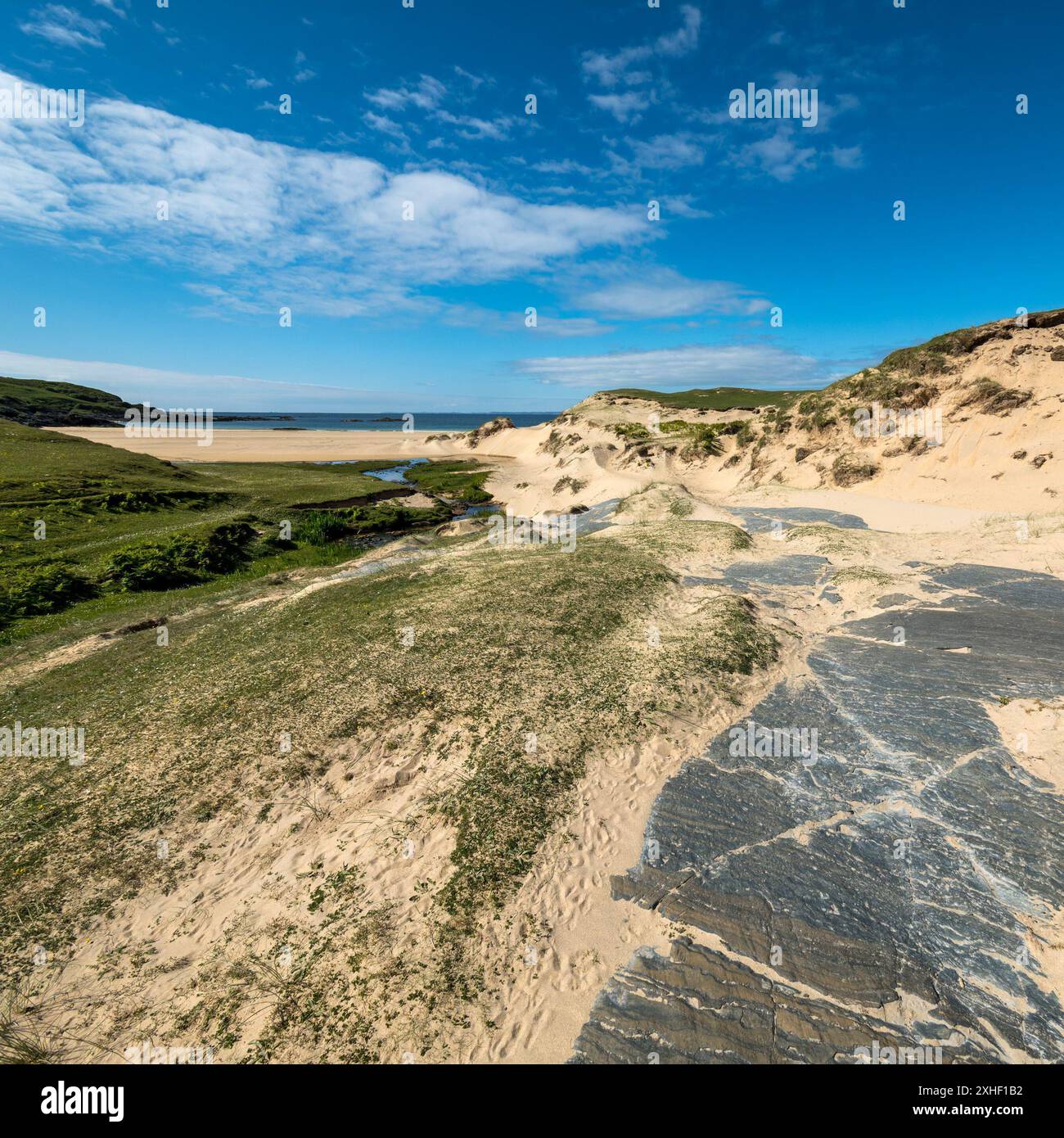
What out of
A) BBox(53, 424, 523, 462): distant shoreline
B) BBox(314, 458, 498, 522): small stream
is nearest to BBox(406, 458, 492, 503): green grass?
BBox(314, 458, 498, 522): small stream

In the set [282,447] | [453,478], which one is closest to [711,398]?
[453,478]

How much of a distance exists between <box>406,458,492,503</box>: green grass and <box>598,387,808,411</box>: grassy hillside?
36983 millimetres

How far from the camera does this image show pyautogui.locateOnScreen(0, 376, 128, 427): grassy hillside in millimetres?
137500

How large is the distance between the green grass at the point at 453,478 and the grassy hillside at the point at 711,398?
37.0m

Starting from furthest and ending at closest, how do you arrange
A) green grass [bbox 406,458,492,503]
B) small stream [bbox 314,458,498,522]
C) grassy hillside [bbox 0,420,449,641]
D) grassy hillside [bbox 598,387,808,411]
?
grassy hillside [bbox 598,387,808,411] < green grass [bbox 406,458,492,503] < small stream [bbox 314,458,498,522] < grassy hillside [bbox 0,420,449,641]

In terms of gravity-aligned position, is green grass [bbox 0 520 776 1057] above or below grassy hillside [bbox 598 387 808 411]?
below

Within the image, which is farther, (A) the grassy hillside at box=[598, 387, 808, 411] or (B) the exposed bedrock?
(A) the grassy hillside at box=[598, 387, 808, 411]

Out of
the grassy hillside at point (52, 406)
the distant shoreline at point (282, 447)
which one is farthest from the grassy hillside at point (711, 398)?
the grassy hillside at point (52, 406)

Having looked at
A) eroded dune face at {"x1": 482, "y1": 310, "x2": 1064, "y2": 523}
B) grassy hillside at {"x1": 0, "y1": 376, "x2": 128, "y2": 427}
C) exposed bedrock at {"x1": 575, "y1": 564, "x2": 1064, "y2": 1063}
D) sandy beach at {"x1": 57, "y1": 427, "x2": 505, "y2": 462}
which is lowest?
exposed bedrock at {"x1": 575, "y1": 564, "x2": 1064, "y2": 1063}

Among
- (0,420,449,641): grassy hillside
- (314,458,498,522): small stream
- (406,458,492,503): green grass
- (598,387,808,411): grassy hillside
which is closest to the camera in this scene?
(0,420,449,641): grassy hillside

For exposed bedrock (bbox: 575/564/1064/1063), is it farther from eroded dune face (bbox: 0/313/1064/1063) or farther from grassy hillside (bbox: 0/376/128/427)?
grassy hillside (bbox: 0/376/128/427)

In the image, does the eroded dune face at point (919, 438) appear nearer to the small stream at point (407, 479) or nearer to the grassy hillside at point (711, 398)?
the small stream at point (407, 479)

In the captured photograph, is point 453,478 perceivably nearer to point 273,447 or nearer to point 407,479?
point 407,479
